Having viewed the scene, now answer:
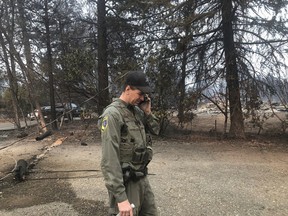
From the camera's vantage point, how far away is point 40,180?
6.73m

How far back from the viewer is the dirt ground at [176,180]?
4.95m

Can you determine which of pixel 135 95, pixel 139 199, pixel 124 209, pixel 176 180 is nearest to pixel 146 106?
pixel 135 95

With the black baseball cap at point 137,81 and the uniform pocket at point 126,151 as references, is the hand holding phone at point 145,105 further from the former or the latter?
the uniform pocket at point 126,151

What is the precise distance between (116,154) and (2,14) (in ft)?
50.0

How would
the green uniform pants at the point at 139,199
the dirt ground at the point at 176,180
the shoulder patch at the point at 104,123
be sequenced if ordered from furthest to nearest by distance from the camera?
1. the dirt ground at the point at 176,180
2. the green uniform pants at the point at 139,199
3. the shoulder patch at the point at 104,123

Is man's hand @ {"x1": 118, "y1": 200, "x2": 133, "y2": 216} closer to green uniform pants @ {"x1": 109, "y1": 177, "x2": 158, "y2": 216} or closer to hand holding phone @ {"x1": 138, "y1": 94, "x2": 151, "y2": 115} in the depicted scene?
green uniform pants @ {"x1": 109, "y1": 177, "x2": 158, "y2": 216}

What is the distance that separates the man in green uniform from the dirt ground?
214cm

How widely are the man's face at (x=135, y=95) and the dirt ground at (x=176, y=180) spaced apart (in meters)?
2.52

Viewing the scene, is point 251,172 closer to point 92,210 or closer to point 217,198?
point 217,198

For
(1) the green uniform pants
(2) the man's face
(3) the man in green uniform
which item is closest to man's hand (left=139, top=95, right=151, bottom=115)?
(3) the man in green uniform

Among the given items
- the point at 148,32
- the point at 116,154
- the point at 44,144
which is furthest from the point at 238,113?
the point at 116,154

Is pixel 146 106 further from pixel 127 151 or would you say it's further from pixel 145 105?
pixel 127 151

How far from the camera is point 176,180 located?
637cm

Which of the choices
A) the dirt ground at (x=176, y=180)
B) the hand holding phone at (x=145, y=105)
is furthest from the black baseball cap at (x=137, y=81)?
the dirt ground at (x=176, y=180)
